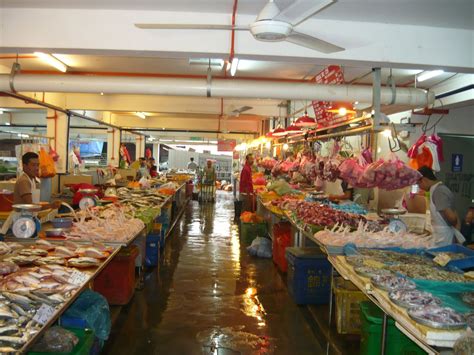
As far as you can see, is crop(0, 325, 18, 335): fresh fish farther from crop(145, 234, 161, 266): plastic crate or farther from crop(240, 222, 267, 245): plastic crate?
crop(240, 222, 267, 245): plastic crate

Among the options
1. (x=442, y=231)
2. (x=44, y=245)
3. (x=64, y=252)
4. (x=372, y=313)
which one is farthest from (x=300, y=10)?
(x=442, y=231)

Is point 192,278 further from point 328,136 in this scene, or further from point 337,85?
point 337,85

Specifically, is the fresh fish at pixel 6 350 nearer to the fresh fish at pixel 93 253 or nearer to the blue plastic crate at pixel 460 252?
the fresh fish at pixel 93 253

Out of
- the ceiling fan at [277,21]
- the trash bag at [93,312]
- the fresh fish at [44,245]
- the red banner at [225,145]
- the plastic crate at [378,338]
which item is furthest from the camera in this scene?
the red banner at [225,145]

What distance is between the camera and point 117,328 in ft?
15.7

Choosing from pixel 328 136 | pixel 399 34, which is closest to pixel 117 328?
pixel 328 136

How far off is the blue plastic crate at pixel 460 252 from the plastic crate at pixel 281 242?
3200 millimetres

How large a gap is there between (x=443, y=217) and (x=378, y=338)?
7.40 feet

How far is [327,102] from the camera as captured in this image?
709 cm

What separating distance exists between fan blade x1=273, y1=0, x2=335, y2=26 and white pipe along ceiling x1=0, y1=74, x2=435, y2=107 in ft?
8.59

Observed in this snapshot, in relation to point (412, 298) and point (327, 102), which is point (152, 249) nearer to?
point (327, 102)

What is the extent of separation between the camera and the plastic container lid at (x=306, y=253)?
225 inches

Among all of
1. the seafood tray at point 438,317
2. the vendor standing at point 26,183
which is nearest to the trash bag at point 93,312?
the vendor standing at point 26,183

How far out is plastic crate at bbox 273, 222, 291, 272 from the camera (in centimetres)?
739
